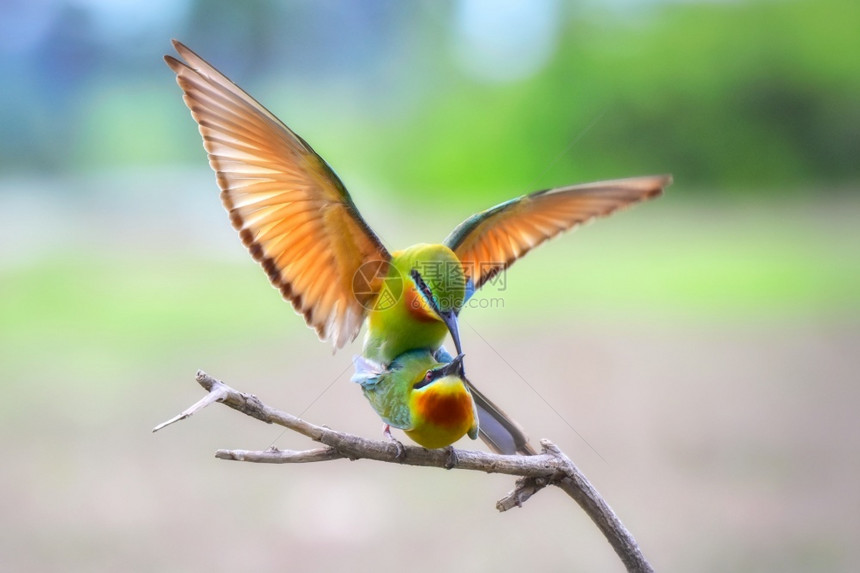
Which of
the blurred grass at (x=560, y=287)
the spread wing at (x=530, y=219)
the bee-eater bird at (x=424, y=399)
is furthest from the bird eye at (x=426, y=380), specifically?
the blurred grass at (x=560, y=287)

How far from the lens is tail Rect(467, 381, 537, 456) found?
0.76m

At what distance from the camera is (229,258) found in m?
4.19

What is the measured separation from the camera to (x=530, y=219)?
2.80 feet

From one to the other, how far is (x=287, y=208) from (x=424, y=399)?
9.0 inches

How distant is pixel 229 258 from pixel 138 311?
695mm

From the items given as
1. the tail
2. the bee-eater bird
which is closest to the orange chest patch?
the bee-eater bird

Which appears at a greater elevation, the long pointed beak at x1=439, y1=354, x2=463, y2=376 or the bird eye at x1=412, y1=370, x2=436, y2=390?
the long pointed beak at x1=439, y1=354, x2=463, y2=376

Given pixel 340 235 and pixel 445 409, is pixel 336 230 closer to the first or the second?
pixel 340 235

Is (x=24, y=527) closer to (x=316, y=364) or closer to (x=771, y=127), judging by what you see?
(x=316, y=364)

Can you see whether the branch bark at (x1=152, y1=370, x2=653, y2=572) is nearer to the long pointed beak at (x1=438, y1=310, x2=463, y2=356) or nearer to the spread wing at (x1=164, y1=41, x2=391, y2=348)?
the long pointed beak at (x1=438, y1=310, x2=463, y2=356)

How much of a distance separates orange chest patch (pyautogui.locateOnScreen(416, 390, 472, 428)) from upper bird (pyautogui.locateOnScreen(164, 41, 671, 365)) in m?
0.05

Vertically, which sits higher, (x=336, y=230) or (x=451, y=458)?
(x=336, y=230)

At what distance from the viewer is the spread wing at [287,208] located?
72 cm

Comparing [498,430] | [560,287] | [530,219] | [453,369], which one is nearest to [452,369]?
[453,369]
